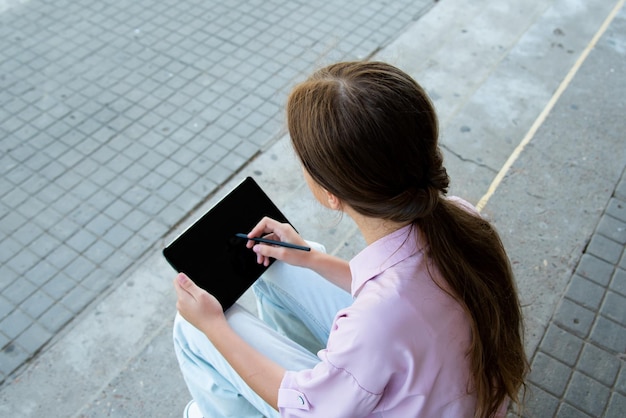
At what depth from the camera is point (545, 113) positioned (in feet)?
11.7

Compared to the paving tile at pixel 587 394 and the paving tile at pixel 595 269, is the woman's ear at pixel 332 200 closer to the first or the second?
the paving tile at pixel 587 394

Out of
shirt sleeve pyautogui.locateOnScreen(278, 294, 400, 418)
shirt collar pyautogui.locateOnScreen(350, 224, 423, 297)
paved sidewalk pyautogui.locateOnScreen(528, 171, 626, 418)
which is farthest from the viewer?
paved sidewalk pyautogui.locateOnScreen(528, 171, 626, 418)

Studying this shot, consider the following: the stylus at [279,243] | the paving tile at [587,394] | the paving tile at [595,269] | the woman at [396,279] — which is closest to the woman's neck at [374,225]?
the woman at [396,279]

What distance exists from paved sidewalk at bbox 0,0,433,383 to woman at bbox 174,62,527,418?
1070mm

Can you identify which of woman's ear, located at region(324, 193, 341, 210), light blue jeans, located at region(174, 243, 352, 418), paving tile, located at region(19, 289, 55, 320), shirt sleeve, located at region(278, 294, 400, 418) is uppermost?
woman's ear, located at region(324, 193, 341, 210)

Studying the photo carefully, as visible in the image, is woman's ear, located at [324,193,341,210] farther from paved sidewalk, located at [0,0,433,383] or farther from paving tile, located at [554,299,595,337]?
paving tile, located at [554,299,595,337]

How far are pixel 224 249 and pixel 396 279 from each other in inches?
27.5

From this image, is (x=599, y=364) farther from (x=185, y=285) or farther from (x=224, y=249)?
(x=185, y=285)

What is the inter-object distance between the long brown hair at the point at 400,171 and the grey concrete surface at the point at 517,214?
1131mm

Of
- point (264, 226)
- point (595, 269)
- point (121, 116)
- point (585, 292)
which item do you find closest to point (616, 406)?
point (585, 292)

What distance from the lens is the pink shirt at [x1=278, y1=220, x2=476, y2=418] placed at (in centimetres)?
121

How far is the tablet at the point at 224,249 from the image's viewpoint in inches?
68.0

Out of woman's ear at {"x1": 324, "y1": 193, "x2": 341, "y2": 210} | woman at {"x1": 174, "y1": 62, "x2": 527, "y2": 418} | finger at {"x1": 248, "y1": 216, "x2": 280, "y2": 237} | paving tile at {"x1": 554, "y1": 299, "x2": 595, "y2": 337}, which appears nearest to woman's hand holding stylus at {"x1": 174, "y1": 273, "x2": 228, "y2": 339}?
woman at {"x1": 174, "y1": 62, "x2": 527, "y2": 418}

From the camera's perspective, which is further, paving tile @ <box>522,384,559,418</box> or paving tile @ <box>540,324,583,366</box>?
paving tile @ <box>540,324,583,366</box>
